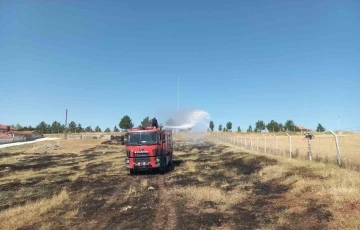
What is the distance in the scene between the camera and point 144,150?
819 inches

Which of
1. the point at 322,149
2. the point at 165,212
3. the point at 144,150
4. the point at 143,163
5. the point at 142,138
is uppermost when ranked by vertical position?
the point at 142,138

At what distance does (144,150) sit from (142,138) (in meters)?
0.85

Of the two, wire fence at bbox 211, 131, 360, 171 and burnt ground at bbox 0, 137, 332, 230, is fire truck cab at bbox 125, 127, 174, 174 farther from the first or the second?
wire fence at bbox 211, 131, 360, 171

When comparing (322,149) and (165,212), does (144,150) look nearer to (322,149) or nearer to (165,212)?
(165,212)

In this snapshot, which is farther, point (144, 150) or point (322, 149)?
point (322, 149)

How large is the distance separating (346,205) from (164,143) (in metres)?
14.6

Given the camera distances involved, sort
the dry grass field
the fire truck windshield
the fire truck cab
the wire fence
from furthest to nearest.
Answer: the fire truck windshield → the fire truck cab → the wire fence → the dry grass field

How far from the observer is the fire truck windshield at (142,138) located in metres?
21.1

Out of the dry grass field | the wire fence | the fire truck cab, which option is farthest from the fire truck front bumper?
the wire fence

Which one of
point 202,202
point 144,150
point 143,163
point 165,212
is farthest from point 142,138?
point 165,212

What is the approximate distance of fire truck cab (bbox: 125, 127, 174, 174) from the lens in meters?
20.8

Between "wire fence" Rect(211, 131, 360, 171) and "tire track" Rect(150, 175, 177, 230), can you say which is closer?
"tire track" Rect(150, 175, 177, 230)

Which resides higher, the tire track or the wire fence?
the wire fence

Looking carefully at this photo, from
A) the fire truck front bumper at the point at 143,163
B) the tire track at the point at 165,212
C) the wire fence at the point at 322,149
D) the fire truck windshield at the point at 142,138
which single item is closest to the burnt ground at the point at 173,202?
the tire track at the point at 165,212
